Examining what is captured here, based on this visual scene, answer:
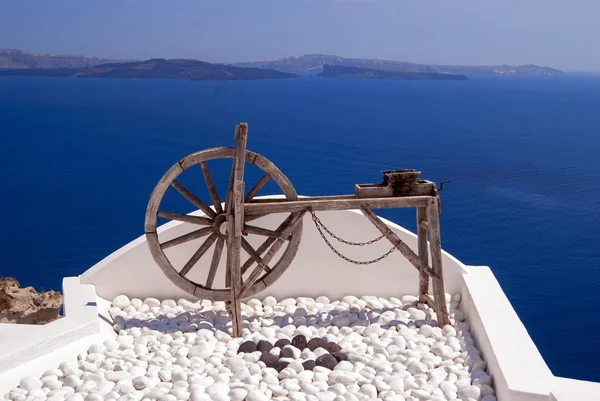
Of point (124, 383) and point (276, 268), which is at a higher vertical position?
point (276, 268)

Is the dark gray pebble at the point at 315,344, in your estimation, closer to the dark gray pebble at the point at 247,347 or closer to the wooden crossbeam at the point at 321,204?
the dark gray pebble at the point at 247,347

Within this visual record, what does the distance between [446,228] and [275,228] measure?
947 inches

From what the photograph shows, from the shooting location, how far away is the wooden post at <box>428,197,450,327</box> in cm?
606

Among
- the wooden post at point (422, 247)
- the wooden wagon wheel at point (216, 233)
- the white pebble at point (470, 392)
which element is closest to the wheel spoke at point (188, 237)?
the wooden wagon wheel at point (216, 233)

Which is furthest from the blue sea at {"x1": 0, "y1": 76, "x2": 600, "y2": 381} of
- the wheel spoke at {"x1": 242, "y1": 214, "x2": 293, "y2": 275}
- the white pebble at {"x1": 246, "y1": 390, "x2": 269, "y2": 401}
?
the white pebble at {"x1": 246, "y1": 390, "x2": 269, "y2": 401}

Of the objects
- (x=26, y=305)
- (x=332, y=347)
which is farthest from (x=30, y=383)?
(x=26, y=305)

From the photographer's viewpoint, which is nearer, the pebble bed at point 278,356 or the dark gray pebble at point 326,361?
the pebble bed at point 278,356

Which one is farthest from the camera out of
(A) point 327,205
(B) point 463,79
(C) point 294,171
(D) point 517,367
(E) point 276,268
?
(B) point 463,79

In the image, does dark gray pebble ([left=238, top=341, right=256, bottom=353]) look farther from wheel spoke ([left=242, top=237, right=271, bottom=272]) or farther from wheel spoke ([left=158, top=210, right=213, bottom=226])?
wheel spoke ([left=158, top=210, right=213, bottom=226])

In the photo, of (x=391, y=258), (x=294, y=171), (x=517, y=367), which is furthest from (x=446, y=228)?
(x=517, y=367)

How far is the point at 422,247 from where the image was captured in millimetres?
6391

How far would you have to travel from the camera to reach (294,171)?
43.4 m

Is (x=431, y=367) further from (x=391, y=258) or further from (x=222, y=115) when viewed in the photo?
(x=222, y=115)

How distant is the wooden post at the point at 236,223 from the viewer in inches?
225
